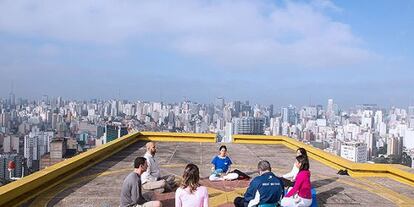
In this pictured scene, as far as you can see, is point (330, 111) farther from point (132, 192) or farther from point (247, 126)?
point (132, 192)

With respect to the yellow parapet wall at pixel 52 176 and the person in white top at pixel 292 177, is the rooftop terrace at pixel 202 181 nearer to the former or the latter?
the yellow parapet wall at pixel 52 176

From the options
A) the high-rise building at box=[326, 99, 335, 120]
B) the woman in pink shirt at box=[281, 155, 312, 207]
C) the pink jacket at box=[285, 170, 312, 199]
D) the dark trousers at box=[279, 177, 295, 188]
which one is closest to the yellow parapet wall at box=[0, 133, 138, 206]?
the woman in pink shirt at box=[281, 155, 312, 207]

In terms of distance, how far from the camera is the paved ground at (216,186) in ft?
30.7

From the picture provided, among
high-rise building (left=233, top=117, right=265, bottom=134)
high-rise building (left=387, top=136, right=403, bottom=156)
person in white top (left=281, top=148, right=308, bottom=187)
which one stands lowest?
high-rise building (left=387, top=136, right=403, bottom=156)

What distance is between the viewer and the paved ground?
9.35 m

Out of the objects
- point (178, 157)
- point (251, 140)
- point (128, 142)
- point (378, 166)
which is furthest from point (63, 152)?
point (378, 166)

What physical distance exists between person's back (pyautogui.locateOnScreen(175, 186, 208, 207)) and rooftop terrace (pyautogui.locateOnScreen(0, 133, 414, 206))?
306 cm

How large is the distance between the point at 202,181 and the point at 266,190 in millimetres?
4368

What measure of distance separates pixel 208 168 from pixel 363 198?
541 centimetres

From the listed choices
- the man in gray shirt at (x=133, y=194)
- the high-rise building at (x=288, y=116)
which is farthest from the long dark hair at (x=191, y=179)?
the high-rise building at (x=288, y=116)

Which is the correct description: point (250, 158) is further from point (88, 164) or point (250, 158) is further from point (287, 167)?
point (88, 164)

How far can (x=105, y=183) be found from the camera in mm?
11078

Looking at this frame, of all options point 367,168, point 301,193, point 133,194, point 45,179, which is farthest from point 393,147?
point 133,194

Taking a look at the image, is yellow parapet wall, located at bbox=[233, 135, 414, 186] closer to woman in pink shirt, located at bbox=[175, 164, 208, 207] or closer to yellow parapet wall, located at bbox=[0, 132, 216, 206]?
yellow parapet wall, located at bbox=[0, 132, 216, 206]
